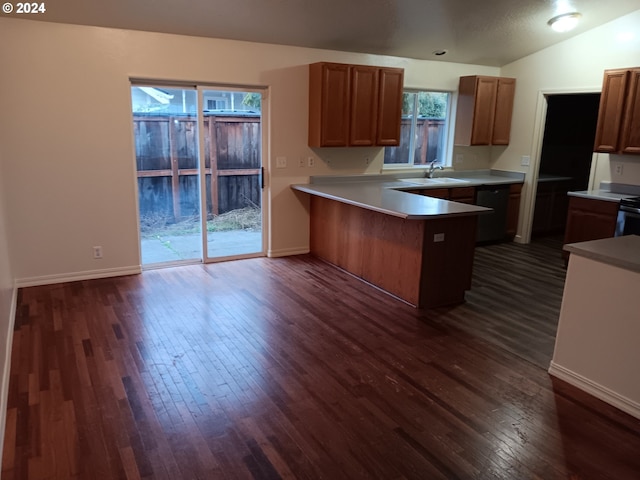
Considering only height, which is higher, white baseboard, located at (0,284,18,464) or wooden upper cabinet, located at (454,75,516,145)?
wooden upper cabinet, located at (454,75,516,145)

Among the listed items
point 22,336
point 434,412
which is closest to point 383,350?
point 434,412

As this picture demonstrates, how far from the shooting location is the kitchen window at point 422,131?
6336mm

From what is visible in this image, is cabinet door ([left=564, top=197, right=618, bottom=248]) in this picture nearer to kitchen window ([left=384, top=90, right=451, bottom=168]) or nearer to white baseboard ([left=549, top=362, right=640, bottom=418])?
kitchen window ([left=384, top=90, right=451, bottom=168])

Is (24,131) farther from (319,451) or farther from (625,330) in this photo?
(625,330)

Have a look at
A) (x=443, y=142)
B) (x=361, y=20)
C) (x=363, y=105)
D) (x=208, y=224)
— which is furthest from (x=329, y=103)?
(x=443, y=142)

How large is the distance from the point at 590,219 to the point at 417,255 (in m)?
2.45

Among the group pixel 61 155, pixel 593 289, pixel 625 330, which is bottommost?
pixel 625 330

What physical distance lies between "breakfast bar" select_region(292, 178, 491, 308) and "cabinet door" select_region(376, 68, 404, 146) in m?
0.85

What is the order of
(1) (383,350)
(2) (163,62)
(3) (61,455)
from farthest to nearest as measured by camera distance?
(2) (163,62), (1) (383,350), (3) (61,455)

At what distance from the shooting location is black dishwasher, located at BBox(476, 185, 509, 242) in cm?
613

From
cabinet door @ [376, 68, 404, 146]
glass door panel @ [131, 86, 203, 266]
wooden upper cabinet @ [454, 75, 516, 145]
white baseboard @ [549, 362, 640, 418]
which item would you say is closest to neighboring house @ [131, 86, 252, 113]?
glass door panel @ [131, 86, 203, 266]

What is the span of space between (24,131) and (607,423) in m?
4.90

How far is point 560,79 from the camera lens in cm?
593

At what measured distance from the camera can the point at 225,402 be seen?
268cm
